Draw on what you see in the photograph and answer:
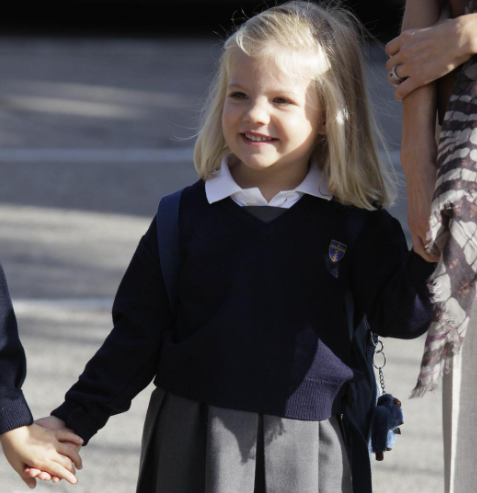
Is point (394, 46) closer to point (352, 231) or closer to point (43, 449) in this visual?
point (352, 231)

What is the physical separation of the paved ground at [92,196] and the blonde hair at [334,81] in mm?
673

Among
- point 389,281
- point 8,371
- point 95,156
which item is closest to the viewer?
point 389,281

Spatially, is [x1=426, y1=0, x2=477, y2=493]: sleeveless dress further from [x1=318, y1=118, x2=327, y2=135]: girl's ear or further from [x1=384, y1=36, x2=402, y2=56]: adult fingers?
[x1=318, y1=118, x2=327, y2=135]: girl's ear

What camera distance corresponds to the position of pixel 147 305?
6.79 feet

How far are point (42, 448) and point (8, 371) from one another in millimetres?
190

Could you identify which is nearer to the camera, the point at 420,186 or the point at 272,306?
the point at 420,186

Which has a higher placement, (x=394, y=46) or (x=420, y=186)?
(x=394, y=46)

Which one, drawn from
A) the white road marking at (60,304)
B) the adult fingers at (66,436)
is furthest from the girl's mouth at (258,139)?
the white road marking at (60,304)

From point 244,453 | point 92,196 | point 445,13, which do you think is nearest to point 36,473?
point 244,453

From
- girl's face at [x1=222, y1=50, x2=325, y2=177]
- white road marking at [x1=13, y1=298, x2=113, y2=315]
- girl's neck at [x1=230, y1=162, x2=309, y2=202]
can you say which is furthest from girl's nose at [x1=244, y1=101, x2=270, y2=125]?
white road marking at [x1=13, y1=298, x2=113, y2=315]

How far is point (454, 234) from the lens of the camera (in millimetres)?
1654

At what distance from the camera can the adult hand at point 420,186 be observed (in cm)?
176

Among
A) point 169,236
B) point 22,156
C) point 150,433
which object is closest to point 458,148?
point 169,236

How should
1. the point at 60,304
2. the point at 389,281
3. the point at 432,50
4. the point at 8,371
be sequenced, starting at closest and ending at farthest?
the point at 432,50 < the point at 389,281 < the point at 8,371 < the point at 60,304
